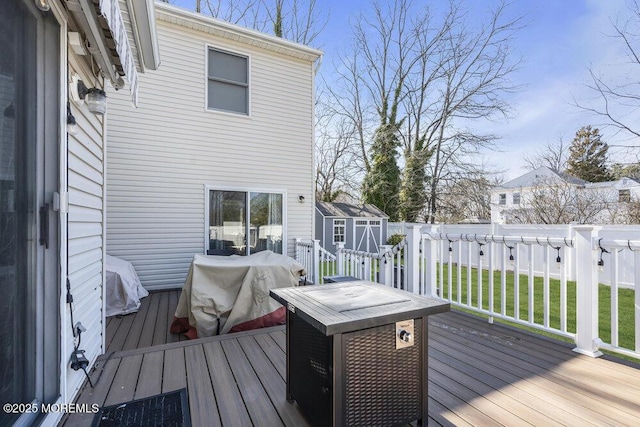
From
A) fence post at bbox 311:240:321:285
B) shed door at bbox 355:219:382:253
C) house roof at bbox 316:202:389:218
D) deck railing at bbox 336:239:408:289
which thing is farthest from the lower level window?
shed door at bbox 355:219:382:253

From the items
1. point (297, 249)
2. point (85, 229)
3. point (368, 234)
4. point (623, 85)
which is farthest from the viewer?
point (368, 234)

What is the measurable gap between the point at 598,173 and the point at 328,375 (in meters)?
21.7

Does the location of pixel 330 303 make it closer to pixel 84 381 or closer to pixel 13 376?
pixel 13 376

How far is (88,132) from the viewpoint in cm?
240

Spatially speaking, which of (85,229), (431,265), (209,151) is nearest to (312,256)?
(431,265)

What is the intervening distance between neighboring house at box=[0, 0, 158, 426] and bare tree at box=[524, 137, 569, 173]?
15226 mm

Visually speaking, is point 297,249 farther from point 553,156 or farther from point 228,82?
point 553,156

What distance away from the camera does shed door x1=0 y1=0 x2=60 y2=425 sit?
134cm

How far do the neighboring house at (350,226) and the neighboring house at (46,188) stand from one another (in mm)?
11380

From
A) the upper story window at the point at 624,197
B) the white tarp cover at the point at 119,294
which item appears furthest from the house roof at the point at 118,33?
the upper story window at the point at 624,197

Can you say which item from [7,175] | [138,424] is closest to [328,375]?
[138,424]

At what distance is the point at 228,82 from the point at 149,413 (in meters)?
6.02

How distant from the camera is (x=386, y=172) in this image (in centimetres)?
1612

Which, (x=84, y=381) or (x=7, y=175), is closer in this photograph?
(x=7, y=175)
